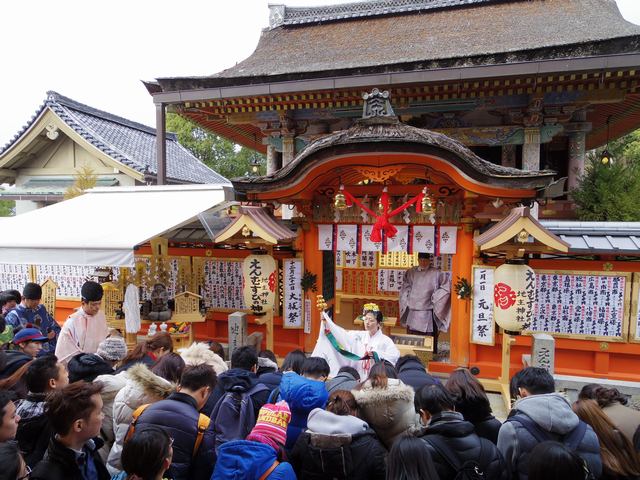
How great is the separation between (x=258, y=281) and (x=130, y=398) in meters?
4.45

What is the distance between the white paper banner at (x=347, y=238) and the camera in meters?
8.11

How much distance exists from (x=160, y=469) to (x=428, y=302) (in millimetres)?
6925

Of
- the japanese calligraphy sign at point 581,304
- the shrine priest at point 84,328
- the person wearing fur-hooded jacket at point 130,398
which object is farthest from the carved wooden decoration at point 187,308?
the japanese calligraphy sign at point 581,304

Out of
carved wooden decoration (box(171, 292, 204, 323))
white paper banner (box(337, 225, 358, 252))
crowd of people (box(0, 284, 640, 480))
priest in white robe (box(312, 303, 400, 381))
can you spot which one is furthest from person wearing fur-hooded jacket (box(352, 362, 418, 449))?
carved wooden decoration (box(171, 292, 204, 323))

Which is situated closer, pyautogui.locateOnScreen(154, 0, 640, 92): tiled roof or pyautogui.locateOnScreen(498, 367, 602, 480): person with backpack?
pyautogui.locateOnScreen(498, 367, 602, 480): person with backpack

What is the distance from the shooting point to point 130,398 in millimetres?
3252

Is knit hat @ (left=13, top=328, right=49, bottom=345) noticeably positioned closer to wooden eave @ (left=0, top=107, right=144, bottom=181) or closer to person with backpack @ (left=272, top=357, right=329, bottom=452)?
person with backpack @ (left=272, top=357, right=329, bottom=452)

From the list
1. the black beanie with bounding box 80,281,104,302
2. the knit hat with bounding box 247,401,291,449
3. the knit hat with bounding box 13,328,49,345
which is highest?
the black beanie with bounding box 80,281,104,302

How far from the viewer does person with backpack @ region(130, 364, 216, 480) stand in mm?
2920

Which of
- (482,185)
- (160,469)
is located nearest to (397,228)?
(482,185)

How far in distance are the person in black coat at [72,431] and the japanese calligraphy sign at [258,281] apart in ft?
16.0

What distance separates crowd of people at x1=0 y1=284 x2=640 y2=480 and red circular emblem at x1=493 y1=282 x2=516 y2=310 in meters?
2.84

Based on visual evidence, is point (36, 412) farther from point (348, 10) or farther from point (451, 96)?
point (348, 10)

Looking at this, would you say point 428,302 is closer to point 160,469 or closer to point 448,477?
point 448,477
